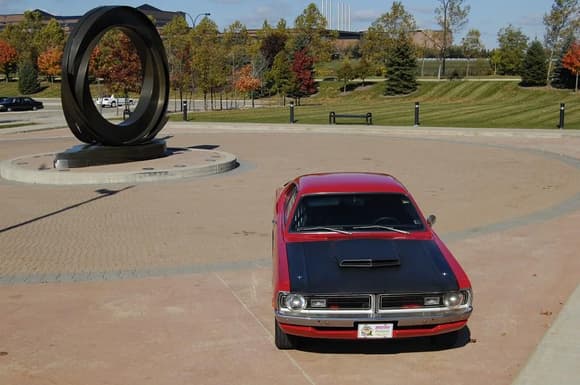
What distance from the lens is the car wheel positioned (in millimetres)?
6320

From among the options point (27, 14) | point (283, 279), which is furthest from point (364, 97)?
point (27, 14)

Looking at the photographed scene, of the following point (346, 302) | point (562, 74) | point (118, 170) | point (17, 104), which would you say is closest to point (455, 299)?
point (346, 302)

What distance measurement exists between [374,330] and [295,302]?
0.73 metres

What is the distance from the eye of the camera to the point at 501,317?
722 centimetres

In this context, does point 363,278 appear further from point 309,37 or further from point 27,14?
point 27,14

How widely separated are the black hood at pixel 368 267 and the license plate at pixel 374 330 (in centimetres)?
30

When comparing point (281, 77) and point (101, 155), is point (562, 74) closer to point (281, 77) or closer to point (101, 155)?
point (281, 77)

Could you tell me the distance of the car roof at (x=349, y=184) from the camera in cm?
754

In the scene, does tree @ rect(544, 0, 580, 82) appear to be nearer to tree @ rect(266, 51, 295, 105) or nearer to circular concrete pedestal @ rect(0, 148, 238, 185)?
tree @ rect(266, 51, 295, 105)

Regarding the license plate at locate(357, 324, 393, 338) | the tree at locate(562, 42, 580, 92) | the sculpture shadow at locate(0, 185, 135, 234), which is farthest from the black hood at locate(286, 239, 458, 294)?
the tree at locate(562, 42, 580, 92)

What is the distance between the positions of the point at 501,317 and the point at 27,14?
115 m

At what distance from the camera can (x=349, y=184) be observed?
7.68m

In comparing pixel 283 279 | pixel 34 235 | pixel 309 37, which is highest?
pixel 309 37

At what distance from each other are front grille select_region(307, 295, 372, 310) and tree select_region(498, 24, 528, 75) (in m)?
69.3
